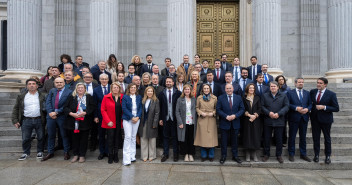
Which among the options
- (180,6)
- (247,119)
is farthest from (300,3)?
(247,119)

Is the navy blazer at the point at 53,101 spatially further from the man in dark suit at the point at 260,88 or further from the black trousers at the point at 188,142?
the man in dark suit at the point at 260,88

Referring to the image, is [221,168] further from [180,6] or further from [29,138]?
Result: [180,6]

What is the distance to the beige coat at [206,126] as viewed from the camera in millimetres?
6906

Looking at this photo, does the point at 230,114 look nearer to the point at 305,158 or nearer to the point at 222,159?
the point at 222,159

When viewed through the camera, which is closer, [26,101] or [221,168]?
[221,168]

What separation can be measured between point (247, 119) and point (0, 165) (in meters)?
6.48

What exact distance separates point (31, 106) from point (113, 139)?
8.13 ft

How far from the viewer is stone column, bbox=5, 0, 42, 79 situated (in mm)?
10859

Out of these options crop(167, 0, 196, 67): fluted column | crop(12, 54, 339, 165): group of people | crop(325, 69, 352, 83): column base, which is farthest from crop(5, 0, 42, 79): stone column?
crop(325, 69, 352, 83): column base

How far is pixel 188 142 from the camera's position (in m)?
7.13

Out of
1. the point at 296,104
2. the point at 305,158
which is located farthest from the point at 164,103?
the point at 305,158

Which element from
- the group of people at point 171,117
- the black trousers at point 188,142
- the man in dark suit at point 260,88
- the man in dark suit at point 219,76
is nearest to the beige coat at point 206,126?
the group of people at point 171,117

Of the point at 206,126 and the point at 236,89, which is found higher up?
the point at 236,89

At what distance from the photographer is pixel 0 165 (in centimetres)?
663
